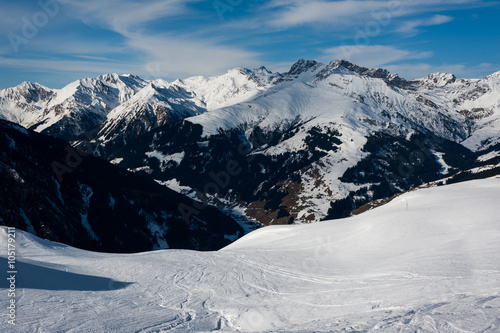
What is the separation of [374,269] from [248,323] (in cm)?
1374

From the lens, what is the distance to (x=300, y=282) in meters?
29.0

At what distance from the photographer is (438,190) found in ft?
180

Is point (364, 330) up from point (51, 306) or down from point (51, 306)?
down

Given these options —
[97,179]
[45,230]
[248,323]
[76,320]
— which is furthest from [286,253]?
[97,179]

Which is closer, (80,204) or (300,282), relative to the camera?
(300,282)

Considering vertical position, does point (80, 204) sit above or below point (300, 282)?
above

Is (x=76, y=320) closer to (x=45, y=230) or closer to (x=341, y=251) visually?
(x=341, y=251)

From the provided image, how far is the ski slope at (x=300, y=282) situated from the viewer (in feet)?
65.0

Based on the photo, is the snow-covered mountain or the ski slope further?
the snow-covered mountain

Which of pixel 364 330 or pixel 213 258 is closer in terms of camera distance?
pixel 364 330

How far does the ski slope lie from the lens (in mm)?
19812

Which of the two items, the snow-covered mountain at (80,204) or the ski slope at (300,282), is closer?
the ski slope at (300,282)

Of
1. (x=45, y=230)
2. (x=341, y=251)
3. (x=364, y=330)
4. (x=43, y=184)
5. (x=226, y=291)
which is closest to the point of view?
(x=364, y=330)

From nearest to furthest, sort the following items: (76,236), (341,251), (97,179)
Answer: (341,251)
(76,236)
(97,179)
